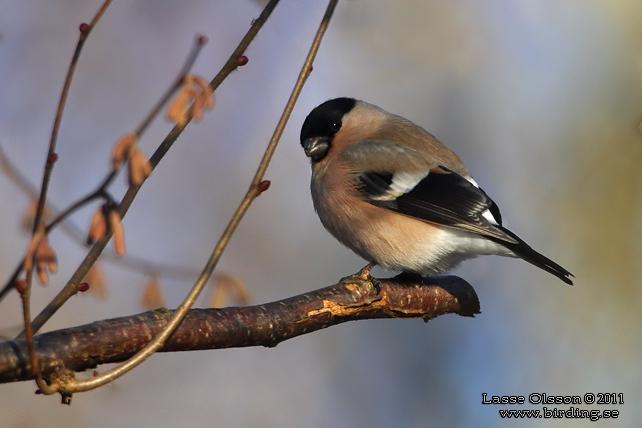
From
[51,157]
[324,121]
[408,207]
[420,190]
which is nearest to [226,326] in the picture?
[51,157]

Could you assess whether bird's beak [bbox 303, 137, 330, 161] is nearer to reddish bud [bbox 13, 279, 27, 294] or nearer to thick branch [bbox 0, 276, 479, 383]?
thick branch [bbox 0, 276, 479, 383]

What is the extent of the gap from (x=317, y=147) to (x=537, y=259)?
1.39 m

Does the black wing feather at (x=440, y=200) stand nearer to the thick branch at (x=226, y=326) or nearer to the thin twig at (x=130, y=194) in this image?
the thick branch at (x=226, y=326)

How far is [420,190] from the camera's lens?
3.45 m

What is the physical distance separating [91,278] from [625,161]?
14.3ft

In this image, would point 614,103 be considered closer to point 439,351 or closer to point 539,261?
point 439,351

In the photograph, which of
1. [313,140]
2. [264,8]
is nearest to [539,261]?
[313,140]

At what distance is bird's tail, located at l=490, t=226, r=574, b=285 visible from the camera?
9.82ft

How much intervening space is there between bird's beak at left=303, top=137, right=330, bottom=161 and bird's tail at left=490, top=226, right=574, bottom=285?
3.72 feet

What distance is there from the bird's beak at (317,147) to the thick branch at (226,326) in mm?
981

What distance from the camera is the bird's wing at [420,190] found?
330cm

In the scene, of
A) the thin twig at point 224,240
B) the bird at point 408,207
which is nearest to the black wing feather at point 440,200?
the bird at point 408,207

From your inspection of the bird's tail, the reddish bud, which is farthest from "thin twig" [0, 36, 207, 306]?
the bird's tail

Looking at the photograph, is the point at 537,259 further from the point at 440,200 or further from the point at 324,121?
the point at 324,121
